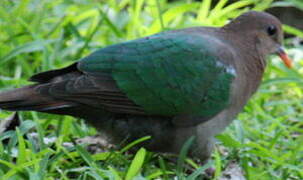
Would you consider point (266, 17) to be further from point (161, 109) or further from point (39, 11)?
point (39, 11)

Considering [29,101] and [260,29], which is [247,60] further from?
[29,101]

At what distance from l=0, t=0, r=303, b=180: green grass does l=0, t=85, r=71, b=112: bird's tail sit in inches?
5.5

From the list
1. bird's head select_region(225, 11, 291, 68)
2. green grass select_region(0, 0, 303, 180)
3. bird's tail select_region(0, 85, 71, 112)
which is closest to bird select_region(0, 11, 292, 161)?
bird's tail select_region(0, 85, 71, 112)

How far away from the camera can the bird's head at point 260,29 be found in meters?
3.97

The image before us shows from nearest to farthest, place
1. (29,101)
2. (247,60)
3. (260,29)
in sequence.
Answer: (29,101)
(247,60)
(260,29)

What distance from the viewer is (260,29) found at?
4.01 meters

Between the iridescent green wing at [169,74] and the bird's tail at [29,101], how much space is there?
0.24 metres

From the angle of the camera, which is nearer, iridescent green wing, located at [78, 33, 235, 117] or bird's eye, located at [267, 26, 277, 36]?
iridescent green wing, located at [78, 33, 235, 117]

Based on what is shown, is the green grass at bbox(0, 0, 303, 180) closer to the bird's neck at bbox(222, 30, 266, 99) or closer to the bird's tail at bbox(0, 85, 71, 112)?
the bird's tail at bbox(0, 85, 71, 112)

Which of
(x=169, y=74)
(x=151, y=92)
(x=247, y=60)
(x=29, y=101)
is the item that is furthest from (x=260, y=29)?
(x=29, y=101)

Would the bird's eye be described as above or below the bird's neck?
above

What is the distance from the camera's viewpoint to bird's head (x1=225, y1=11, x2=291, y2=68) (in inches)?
156

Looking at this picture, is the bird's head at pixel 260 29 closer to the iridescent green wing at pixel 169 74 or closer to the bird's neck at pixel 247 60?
the bird's neck at pixel 247 60

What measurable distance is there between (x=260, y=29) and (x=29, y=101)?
5.03 feet
